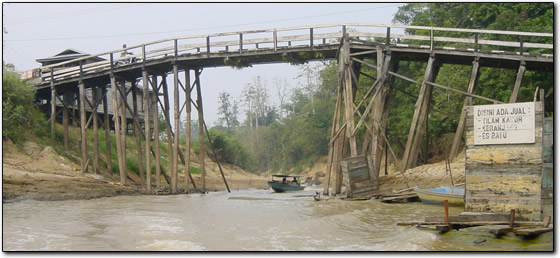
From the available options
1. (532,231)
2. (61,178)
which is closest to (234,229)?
(532,231)

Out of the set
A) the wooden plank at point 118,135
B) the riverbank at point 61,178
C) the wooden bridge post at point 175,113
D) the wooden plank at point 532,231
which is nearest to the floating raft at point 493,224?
the wooden plank at point 532,231

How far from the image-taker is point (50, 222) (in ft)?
42.0

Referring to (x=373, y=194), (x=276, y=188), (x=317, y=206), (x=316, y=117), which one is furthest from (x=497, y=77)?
(x=316, y=117)

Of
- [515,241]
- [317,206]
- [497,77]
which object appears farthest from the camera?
[497,77]

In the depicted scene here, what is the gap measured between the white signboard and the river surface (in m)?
1.56

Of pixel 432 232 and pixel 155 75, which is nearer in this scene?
pixel 432 232

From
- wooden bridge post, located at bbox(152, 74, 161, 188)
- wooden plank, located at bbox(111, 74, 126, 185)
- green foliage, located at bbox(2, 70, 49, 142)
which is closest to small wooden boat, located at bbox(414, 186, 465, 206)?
wooden bridge post, located at bbox(152, 74, 161, 188)

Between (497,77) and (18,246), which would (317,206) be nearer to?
(18,246)

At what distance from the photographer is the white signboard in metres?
8.98

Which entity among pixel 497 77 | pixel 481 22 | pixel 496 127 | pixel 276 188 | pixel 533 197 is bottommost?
pixel 276 188

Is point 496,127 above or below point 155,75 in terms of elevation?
below

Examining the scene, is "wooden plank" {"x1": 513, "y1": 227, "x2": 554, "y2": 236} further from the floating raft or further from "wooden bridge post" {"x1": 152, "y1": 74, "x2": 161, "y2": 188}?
"wooden bridge post" {"x1": 152, "y1": 74, "x2": 161, "y2": 188}

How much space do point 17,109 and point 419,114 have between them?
1579cm

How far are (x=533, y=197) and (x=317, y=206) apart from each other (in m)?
7.55
